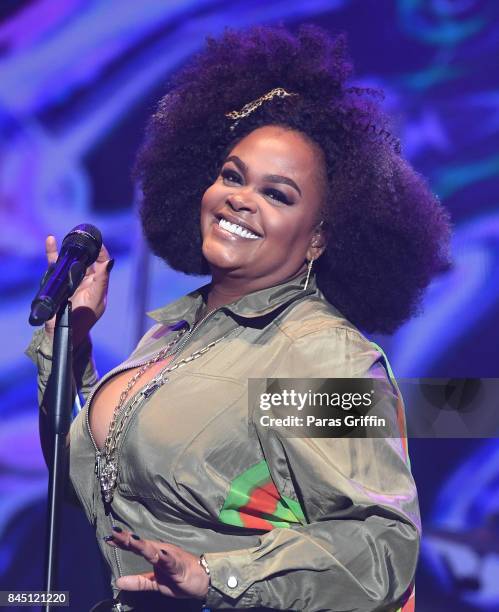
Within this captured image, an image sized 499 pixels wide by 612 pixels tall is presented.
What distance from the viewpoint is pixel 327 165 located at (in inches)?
82.3

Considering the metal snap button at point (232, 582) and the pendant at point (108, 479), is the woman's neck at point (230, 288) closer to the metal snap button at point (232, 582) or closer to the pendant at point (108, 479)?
the pendant at point (108, 479)

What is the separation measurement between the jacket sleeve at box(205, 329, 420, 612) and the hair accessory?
83cm

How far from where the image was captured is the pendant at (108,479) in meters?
1.84

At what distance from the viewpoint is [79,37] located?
9.25 ft

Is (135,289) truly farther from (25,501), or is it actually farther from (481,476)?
(481,476)

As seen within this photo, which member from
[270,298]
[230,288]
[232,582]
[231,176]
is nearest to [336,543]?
[232,582]

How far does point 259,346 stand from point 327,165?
46 centimetres

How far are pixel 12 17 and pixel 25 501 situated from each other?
4.59 feet

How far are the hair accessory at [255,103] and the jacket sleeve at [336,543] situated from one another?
0.83 meters

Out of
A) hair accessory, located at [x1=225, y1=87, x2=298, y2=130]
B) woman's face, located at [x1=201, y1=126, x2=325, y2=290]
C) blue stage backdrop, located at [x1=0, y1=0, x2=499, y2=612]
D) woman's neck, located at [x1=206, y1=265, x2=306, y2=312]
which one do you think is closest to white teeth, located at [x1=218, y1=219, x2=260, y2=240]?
woman's face, located at [x1=201, y1=126, x2=325, y2=290]

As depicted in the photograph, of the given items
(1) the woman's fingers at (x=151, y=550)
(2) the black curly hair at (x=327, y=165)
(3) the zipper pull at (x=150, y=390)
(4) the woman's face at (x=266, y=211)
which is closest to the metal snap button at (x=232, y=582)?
(1) the woman's fingers at (x=151, y=550)

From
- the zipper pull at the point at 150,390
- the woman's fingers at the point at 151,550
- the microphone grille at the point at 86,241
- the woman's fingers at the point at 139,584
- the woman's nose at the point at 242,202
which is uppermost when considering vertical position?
the woman's nose at the point at 242,202

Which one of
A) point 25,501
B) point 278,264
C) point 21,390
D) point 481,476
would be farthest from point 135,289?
point 481,476

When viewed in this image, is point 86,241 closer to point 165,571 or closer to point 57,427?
point 57,427
